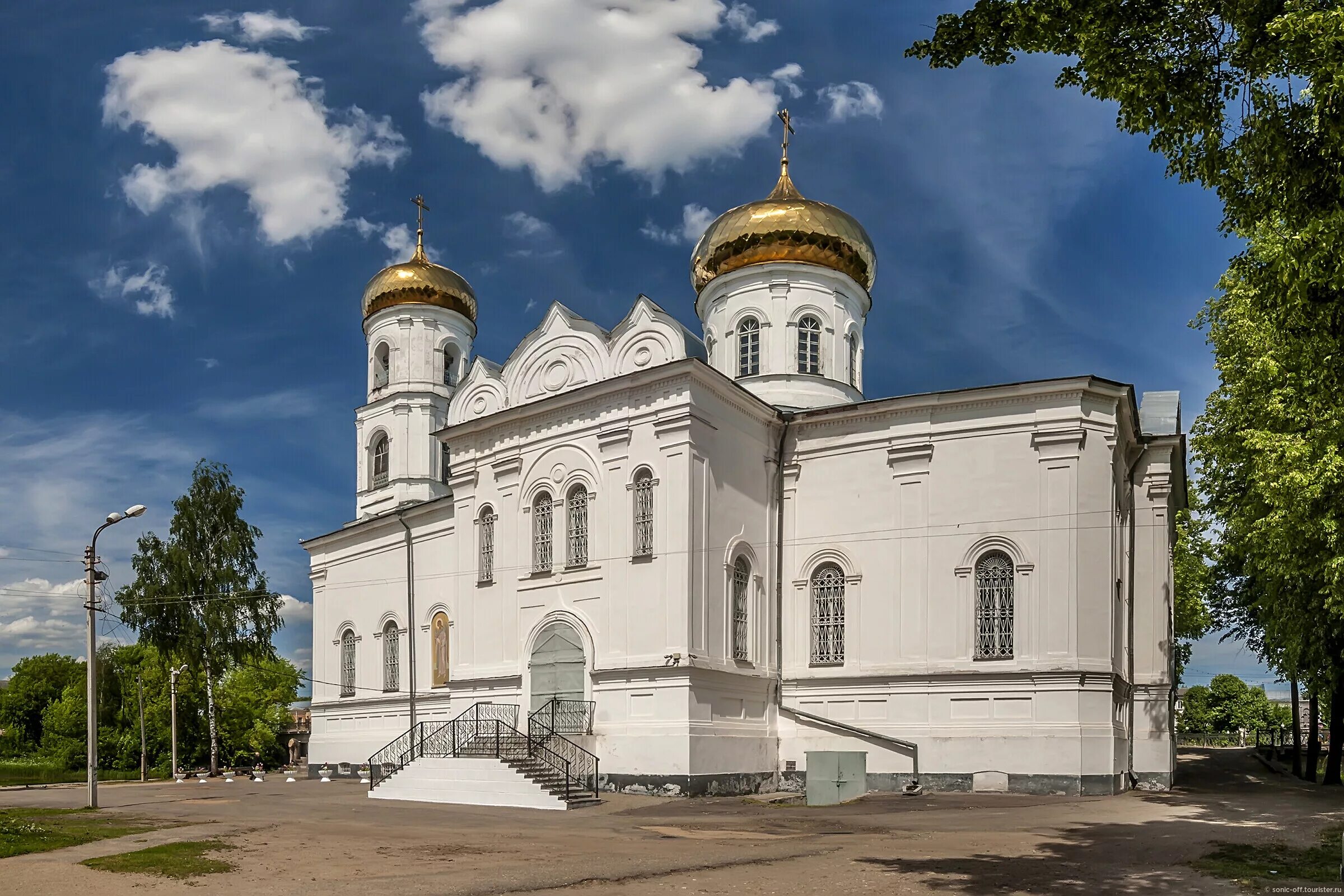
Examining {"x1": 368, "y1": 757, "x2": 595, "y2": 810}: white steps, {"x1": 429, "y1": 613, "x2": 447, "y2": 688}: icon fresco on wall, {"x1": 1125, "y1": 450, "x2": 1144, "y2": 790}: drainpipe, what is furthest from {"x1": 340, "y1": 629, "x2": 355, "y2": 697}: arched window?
{"x1": 1125, "y1": 450, "x2": 1144, "y2": 790}: drainpipe

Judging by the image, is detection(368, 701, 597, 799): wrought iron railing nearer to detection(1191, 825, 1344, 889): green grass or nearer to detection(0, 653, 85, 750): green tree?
detection(1191, 825, 1344, 889): green grass

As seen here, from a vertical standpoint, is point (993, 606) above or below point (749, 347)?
below

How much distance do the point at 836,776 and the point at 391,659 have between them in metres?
15.4

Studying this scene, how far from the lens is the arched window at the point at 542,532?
84.6 feet

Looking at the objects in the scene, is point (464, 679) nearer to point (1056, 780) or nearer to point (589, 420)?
point (589, 420)

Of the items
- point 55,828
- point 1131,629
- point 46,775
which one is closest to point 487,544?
point 55,828

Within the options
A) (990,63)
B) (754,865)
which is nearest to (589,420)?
(754,865)

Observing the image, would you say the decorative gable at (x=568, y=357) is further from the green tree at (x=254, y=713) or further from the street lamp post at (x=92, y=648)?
the green tree at (x=254, y=713)

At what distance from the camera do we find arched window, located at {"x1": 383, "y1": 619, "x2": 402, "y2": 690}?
33188mm

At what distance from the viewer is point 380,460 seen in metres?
38.1

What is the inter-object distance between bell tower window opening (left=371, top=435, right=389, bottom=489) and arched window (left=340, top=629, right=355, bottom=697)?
5.12m

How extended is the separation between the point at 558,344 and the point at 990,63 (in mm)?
16913

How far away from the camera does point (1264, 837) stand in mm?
14703

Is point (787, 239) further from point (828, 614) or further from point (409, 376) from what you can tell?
point (409, 376)
